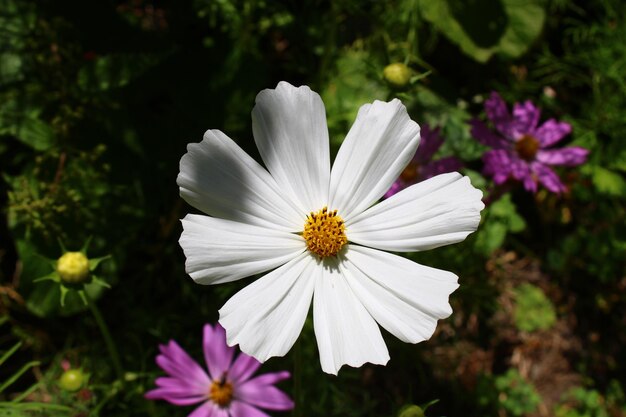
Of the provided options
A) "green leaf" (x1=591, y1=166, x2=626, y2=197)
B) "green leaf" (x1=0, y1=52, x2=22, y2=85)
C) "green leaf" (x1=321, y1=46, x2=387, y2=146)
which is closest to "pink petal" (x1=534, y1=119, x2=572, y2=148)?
"green leaf" (x1=591, y1=166, x2=626, y2=197)

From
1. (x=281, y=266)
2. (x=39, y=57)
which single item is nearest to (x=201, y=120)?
(x=39, y=57)

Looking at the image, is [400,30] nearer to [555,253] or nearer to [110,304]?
[555,253]

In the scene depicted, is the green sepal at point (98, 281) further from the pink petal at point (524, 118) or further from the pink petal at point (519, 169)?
the pink petal at point (524, 118)

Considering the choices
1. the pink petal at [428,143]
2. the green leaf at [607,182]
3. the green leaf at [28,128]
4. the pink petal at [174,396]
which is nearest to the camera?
the pink petal at [174,396]

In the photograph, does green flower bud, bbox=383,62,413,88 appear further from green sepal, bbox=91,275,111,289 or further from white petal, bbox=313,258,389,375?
green sepal, bbox=91,275,111,289

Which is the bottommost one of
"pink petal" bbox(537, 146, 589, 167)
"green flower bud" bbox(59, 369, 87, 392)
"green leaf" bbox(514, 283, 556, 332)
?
"green leaf" bbox(514, 283, 556, 332)

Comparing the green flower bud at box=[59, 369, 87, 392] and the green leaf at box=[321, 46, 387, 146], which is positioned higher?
the green flower bud at box=[59, 369, 87, 392]

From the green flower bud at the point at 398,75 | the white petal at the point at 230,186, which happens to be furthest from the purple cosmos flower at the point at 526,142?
the white petal at the point at 230,186
